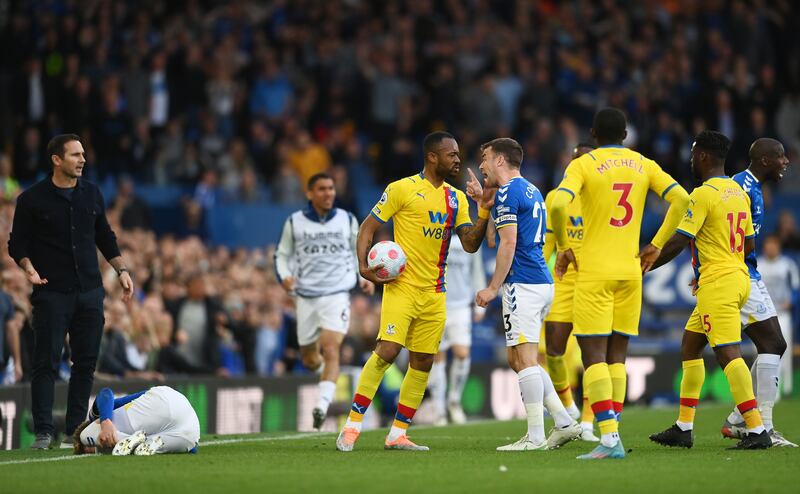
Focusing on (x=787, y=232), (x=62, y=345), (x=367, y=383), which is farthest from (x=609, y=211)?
(x=787, y=232)

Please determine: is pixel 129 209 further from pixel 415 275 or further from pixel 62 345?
pixel 415 275

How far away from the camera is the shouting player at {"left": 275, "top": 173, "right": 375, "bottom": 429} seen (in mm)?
14523

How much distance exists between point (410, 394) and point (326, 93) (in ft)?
50.0

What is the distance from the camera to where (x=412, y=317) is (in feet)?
35.4

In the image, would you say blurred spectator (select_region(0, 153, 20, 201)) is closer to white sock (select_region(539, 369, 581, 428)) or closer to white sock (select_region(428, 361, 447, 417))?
white sock (select_region(428, 361, 447, 417))

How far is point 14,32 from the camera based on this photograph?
937 inches

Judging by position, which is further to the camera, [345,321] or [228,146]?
[228,146]

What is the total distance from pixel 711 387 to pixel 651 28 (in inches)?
376

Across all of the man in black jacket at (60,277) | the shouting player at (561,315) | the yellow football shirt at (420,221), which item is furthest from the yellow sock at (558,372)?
the man in black jacket at (60,277)

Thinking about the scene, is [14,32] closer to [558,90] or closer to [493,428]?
[558,90]

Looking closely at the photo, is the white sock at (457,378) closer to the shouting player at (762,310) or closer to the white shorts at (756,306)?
the shouting player at (762,310)

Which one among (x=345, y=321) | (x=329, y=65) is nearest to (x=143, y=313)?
(x=345, y=321)

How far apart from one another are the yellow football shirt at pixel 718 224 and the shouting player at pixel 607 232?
423mm

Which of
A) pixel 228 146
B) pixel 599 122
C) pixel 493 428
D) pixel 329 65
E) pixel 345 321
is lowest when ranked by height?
pixel 493 428
